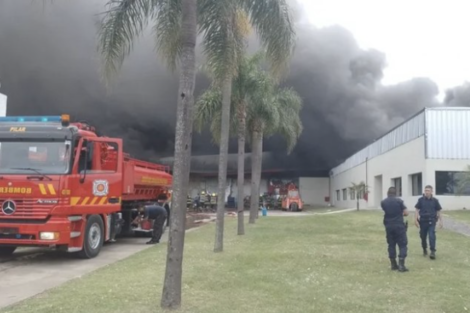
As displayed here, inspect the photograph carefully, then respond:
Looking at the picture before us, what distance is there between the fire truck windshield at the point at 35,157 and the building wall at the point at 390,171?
2839cm

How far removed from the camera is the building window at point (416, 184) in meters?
36.4

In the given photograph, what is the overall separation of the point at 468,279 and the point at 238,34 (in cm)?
768

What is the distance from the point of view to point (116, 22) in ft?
29.2

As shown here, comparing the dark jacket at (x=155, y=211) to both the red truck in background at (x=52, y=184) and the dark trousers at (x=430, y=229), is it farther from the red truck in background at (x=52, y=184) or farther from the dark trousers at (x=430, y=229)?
the dark trousers at (x=430, y=229)

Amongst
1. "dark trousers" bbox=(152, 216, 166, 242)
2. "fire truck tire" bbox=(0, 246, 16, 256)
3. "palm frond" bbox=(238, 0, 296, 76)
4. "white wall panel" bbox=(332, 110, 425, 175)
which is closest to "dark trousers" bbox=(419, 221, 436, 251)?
"palm frond" bbox=(238, 0, 296, 76)

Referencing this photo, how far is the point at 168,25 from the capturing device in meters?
9.80

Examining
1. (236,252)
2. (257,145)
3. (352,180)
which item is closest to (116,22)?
(236,252)

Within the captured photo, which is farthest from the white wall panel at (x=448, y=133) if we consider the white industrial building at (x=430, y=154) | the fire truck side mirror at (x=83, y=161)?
the fire truck side mirror at (x=83, y=161)

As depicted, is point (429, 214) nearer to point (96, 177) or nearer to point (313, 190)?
point (96, 177)

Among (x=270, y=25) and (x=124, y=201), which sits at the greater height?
(x=270, y=25)

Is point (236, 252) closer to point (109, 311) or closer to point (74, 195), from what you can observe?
point (74, 195)

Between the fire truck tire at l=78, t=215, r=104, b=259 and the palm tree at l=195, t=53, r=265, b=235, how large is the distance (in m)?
6.43

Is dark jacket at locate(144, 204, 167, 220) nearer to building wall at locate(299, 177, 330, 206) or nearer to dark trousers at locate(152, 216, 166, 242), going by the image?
dark trousers at locate(152, 216, 166, 242)

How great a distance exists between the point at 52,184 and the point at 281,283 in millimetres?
5745
